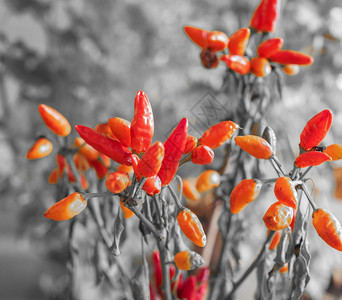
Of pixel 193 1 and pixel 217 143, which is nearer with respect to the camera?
pixel 217 143

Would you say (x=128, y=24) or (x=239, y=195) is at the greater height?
(x=128, y=24)

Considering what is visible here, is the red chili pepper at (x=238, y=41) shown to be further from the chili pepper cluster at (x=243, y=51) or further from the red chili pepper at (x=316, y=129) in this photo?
the red chili pepper at (x=316, y=129)

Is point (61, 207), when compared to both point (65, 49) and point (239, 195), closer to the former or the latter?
point (239, 195)

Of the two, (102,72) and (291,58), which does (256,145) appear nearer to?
(291,58)

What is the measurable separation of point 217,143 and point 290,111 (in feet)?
Result: 2.10

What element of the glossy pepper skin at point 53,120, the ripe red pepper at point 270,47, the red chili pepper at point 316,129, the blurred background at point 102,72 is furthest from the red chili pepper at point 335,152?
the blurred background at point 102,72

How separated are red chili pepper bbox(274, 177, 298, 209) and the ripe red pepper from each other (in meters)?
0.14

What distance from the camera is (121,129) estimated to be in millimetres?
245

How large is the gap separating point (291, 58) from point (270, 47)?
24mm

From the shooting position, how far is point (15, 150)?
930mm

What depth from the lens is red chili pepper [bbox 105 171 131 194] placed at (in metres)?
0.22

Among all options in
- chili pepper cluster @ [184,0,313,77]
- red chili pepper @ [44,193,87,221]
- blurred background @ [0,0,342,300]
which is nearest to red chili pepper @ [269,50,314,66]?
chili pepper cluster @ [184,0,313,77]

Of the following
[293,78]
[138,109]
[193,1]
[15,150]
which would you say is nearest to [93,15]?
[193,1]

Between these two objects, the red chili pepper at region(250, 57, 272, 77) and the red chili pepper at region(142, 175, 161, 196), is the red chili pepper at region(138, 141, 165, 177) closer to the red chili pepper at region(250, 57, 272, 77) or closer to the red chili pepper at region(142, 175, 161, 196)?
the red chili pepper at region(142, 175, 161, 196)
